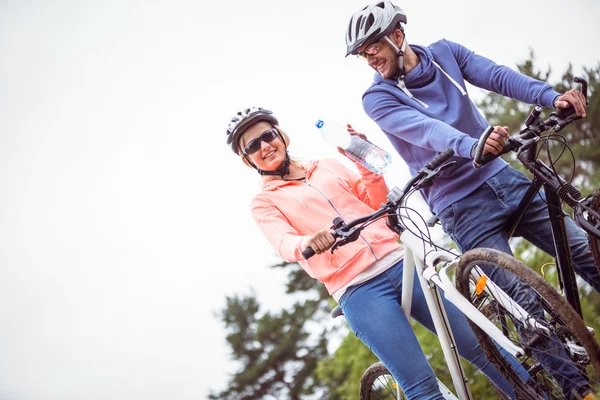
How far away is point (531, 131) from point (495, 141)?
0.81 feet

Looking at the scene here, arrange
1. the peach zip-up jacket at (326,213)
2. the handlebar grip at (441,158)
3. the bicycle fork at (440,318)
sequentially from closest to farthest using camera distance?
the handlebar grip at (441,158), the bicycle fork at (440,318), the peach zip-up jacket at (326,213)

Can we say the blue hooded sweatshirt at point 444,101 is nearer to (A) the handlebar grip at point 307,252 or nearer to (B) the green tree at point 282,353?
(A) the handlebar grip at point 307,252

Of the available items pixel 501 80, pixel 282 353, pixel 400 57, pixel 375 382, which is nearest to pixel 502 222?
pixel 501 80

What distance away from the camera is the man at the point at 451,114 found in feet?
9.48

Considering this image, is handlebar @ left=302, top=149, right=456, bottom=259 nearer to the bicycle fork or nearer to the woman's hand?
the woman's hand

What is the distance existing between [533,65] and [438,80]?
38.0 ft

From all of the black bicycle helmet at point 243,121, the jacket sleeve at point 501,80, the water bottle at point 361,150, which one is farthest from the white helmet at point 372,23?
the black bicycle helmet at point 243,121

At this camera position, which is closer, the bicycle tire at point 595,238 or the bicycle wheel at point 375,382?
the bicycle tire at point 595,238

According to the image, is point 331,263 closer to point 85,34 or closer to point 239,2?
point 239,2

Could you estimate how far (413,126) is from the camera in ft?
9.34

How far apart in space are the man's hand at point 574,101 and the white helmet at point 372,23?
1.02 m

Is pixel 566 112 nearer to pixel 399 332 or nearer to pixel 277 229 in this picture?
pixel 399 332

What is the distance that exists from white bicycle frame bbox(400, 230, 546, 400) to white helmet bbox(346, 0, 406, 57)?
1.14m

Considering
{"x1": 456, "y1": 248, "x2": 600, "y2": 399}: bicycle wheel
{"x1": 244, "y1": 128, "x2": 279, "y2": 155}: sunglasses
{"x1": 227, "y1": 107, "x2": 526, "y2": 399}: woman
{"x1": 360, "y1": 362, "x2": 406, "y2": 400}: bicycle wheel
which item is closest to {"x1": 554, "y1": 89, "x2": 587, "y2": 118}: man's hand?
{"x1": 456, "y1": 248, "x2": 600, "y2": 399}: bicycle wheel
